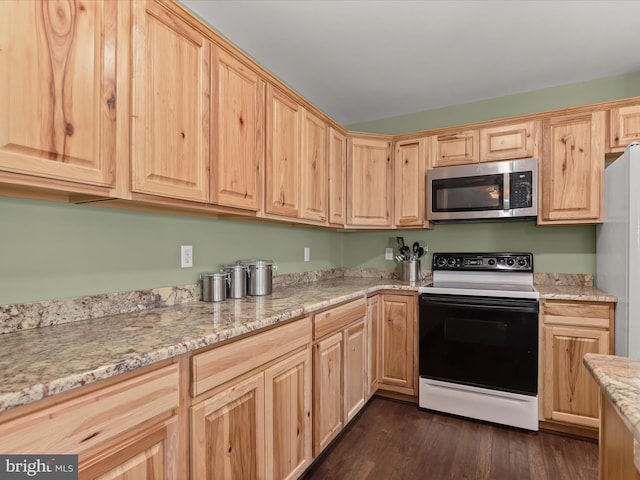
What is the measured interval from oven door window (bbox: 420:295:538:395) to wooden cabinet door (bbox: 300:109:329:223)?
3.55ft

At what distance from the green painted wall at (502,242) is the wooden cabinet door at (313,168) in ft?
3.34

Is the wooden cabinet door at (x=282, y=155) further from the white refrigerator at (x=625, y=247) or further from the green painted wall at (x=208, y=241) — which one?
the white refrigerator at (x=625, y=247)

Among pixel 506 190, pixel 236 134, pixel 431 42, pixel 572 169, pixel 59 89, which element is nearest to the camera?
pixel 59 89

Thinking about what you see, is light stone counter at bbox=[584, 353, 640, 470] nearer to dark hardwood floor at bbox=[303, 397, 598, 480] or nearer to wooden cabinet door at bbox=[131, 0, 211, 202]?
dark hardwood floor at bbox=[303, 397, 598, 480]

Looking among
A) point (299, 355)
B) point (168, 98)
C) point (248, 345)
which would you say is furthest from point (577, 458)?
point (168, 98)

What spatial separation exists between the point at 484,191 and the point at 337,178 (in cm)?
118

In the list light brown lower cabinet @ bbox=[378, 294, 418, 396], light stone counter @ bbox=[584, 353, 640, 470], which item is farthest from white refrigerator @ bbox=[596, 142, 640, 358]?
light stone counter @ bbox=[584, 353, 640, 470]

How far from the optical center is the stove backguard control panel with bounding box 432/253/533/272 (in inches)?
111

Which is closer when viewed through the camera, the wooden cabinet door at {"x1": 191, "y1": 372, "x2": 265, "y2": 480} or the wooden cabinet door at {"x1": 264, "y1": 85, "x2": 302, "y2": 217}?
the wooden cabinet door at {"x1": 191, "y1": 372, "x2": 265, "y2": 480}

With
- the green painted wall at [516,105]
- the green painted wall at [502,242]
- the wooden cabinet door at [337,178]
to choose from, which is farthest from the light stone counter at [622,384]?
the green painted wall at [516,105]

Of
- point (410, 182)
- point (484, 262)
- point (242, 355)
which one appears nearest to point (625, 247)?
point (484, 262)

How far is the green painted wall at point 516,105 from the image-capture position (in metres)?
2.63

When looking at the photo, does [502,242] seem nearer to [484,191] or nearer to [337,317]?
[484,191]

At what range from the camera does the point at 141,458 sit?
0.96 metres
